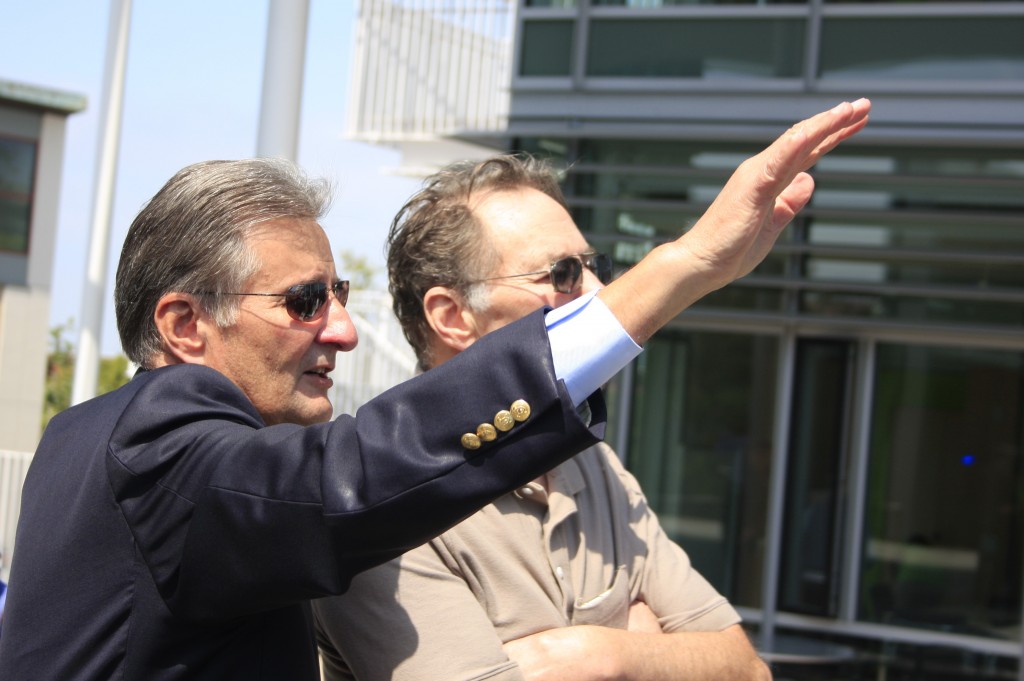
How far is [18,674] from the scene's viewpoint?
1563mm

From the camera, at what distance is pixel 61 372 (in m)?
21.4

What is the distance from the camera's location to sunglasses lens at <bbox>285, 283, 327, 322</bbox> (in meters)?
1.71

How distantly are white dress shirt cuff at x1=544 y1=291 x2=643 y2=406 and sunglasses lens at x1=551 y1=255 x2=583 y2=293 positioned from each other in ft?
3.43

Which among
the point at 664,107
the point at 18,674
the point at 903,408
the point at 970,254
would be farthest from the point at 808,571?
the point at 18,674

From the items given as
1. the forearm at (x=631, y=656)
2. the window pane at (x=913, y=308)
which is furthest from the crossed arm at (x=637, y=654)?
the window pane at (x=913, y=308)

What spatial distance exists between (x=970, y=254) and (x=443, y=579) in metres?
7.48

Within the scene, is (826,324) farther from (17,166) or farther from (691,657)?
(17,166)

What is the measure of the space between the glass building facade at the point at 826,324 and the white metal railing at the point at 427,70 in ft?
2.36

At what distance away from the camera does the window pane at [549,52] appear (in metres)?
9.52

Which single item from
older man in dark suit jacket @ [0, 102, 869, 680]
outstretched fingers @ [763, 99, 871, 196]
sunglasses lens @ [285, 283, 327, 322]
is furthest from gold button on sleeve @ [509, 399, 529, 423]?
sunglasses lens @ [285, 283, 327, 322]

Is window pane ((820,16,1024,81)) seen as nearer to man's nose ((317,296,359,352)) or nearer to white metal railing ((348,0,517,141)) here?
white metal railing ((348,0,517,141))

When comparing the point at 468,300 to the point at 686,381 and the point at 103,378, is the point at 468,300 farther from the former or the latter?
the point at 103,378

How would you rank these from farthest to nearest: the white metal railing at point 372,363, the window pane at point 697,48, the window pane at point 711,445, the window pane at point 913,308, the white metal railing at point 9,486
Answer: the white metal railing at point 9,486
the white metal railing at point 372,363
the window pane at point 711,445
the window pane at point 697,48
the window pane at point 913,308

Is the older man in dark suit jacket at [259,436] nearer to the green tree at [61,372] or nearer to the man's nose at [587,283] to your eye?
the man's nose at [587,283]
